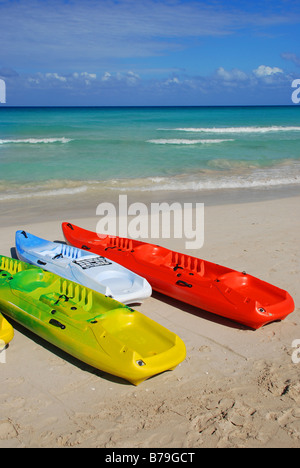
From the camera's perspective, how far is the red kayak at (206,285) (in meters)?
5.07

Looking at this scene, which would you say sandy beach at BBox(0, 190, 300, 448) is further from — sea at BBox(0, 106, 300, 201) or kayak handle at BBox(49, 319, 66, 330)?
sea at BBox(0, 106, 300, 201)

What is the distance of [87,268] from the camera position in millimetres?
6012

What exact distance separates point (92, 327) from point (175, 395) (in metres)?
1.05

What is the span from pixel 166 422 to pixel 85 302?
6.37ft

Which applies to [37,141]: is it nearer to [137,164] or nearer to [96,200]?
[137,164]

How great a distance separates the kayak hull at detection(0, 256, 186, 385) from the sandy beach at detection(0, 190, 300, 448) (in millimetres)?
202

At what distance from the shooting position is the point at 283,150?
22906 millimetres

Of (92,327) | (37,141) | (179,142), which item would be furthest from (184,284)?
(37,141)

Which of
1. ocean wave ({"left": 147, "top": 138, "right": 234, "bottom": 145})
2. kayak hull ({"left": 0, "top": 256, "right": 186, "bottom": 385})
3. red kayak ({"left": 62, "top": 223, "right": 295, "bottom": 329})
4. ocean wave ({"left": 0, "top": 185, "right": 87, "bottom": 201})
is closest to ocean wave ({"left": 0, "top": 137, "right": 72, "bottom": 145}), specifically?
ocean wave ({"left": 147, "top": 138, "right": 234, "bottom": 145})

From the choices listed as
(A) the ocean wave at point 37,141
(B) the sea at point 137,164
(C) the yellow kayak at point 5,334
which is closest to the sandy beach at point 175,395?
(C) the yellow kayak at point 5,334

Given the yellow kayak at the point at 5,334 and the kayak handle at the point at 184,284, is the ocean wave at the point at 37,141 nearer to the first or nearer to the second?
the kayak handle at the point at 184,284

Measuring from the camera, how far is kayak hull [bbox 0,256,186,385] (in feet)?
13.3
